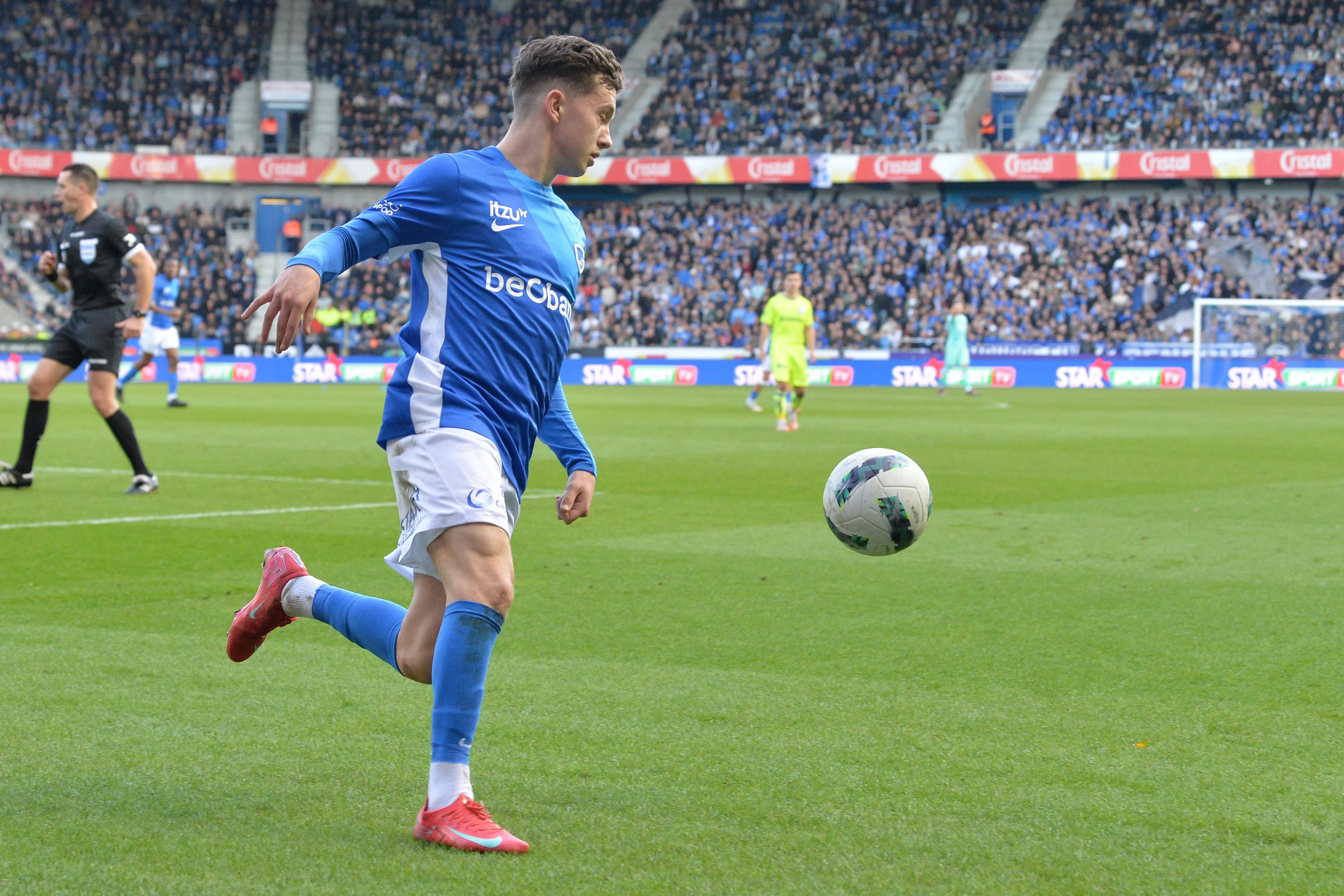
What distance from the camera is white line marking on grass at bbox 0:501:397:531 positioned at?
8914mm

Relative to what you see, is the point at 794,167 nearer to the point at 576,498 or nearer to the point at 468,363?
the point at 576,498

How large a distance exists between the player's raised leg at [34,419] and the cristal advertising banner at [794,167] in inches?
1157

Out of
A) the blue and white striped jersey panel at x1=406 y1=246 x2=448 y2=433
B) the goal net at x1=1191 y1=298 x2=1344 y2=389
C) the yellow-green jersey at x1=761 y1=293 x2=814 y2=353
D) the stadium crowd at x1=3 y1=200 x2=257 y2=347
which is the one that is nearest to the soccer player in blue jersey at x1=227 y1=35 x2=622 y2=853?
the blue and white striped jersey panel at x1=406 y1=246 x2=448 y2=433

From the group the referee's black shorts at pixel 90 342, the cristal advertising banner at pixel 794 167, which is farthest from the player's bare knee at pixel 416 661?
the cristal advertising banner at pixel 794 167

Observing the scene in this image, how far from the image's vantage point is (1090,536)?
9008 millimetres

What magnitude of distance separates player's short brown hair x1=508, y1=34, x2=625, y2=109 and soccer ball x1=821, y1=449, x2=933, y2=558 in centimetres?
203

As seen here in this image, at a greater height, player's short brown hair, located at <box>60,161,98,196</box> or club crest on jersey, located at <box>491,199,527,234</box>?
player's short brown hair, located at <box>60,161,98,196</box>

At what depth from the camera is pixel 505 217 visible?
3686 mm

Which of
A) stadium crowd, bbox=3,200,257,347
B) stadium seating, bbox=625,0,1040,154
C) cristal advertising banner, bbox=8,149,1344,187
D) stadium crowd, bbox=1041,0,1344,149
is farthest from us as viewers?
stadium seating, bbox=625,0,1040,154

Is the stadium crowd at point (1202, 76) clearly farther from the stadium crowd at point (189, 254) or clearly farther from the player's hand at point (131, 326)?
the player's hand at point (131, 326)

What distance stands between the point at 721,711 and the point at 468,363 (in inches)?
60.8

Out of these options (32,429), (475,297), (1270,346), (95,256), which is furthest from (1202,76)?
(475,297)

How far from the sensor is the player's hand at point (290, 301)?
10.4ft

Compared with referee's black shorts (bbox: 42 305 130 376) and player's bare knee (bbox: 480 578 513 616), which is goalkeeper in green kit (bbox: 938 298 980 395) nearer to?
referee's black shorts (bbox: 42 305 130 376)
